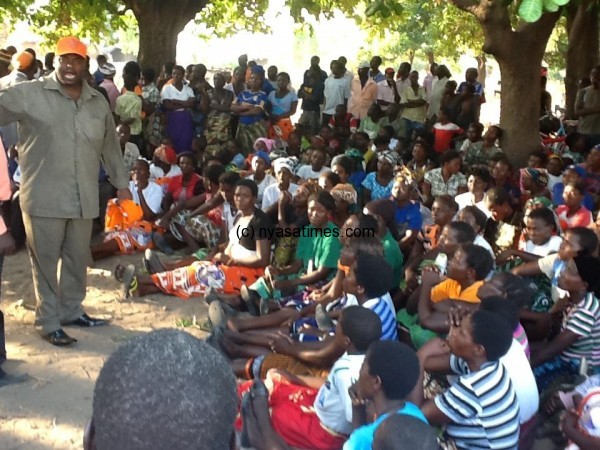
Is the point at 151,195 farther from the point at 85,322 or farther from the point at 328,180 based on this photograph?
the point at 85,322

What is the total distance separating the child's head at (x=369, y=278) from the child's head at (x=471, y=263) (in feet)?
1.47

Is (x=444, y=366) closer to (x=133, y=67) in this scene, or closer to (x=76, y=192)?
(x=76, y=192)

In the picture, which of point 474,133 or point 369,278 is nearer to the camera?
point 369,278

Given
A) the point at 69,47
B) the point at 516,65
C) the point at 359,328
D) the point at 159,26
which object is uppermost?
the point at 159,26

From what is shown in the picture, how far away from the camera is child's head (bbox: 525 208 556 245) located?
15.5 ft

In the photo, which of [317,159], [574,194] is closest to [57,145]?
[317,159]

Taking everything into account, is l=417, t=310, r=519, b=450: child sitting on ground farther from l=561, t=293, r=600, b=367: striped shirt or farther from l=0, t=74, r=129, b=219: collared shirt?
l=0, t=74, r=129, b=219: collared shirt

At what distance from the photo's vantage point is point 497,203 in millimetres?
5371

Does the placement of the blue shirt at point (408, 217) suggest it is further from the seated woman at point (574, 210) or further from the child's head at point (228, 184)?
the child's head at point (228, 184)

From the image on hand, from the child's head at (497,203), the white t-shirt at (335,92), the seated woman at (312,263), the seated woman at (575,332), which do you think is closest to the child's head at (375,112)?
the white t-shirt at (335,92)

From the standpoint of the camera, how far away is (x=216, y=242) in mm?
6316

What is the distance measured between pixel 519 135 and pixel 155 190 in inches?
139

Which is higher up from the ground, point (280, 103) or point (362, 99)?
point (362, 99)

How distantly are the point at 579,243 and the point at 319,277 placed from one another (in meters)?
1.69
